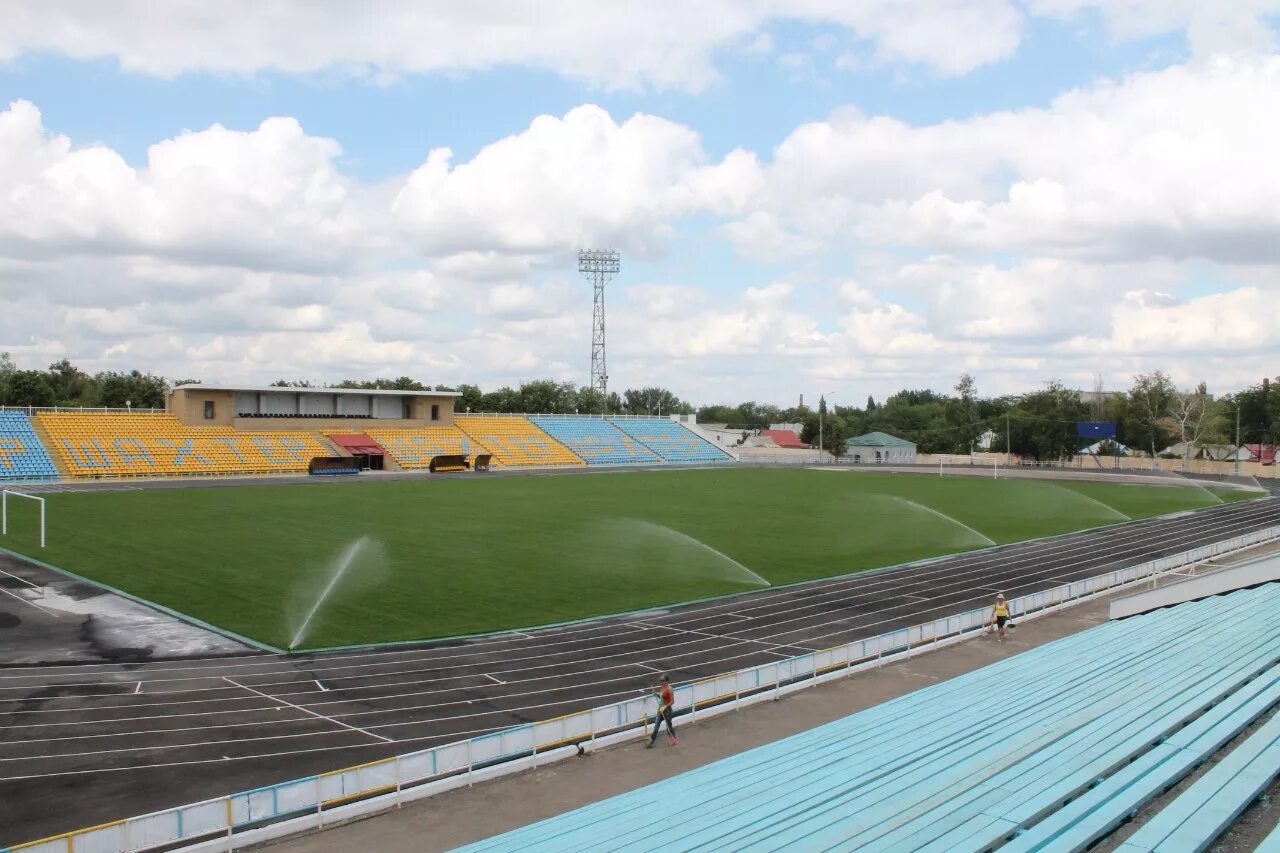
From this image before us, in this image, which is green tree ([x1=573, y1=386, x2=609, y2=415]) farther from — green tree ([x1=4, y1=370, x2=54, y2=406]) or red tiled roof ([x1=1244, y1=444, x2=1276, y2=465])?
red tiled roof ([x1=1244, y1=444, x2=1276, y2=465])

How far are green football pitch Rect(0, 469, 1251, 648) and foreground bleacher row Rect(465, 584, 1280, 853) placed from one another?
50.6 feet

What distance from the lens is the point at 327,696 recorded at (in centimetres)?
2183

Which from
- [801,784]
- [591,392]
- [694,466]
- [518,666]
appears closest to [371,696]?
[518,666]

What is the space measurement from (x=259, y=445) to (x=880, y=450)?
259 feet

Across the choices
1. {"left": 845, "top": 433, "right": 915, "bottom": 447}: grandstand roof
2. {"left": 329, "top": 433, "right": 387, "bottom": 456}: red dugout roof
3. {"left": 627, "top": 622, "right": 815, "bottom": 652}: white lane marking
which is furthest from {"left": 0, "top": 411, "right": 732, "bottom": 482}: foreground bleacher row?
{"left": 627, "top": 622, "right": 815, "bottom": 652}: white lane marking

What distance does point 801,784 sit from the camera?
13250 millimetres

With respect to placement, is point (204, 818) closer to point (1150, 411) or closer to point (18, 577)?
point (18, 577)

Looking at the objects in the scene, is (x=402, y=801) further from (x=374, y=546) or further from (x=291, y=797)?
(x=374, y=546)

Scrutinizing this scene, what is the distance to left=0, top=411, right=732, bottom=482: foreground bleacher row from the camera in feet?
250

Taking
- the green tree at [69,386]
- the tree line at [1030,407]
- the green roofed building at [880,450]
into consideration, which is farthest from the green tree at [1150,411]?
the green tree at [69,386]

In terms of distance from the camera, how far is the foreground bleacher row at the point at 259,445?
76.2 meters

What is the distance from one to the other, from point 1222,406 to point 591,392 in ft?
282

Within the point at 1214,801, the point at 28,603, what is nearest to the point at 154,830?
the point at 1214,801

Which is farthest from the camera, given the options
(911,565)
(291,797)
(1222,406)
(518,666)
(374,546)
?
(1222,406)
